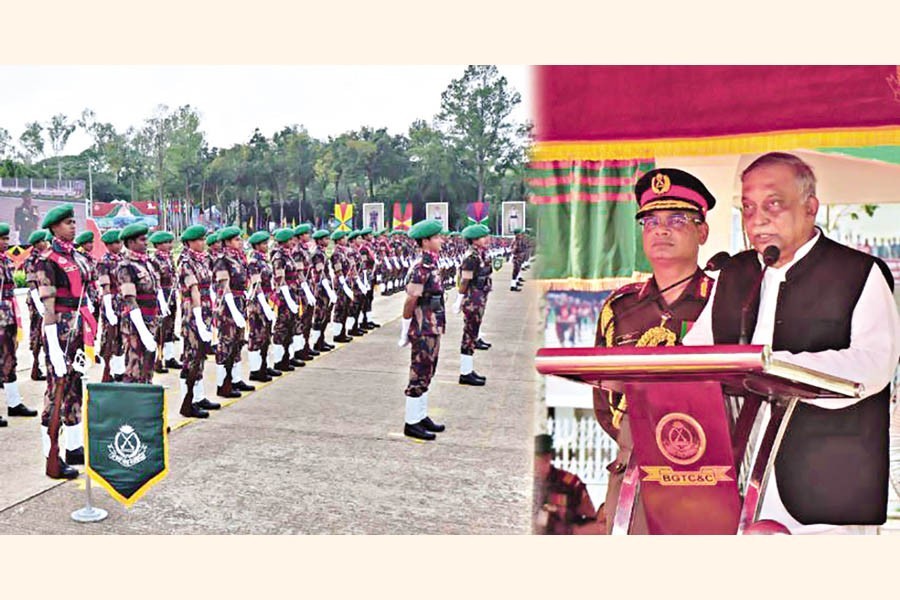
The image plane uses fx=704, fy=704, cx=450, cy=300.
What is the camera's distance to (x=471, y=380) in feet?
17.4

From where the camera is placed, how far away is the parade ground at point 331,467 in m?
3.45

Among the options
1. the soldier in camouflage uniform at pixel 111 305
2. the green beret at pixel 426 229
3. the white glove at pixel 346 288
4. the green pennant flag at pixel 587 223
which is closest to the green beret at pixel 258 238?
the soldier in camouflage uniform at pixel 111 305

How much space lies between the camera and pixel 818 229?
2.82 m

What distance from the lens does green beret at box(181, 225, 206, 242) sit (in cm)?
520

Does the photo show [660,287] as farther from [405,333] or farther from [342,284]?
[342,284]

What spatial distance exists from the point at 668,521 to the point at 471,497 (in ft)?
3.64

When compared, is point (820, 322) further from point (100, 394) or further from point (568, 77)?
point (100, 394)

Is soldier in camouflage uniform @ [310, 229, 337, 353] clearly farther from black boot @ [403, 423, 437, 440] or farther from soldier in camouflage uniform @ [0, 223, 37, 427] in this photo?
black boot @ [403, 423, 437, 440]

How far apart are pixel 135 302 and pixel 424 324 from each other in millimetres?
1870

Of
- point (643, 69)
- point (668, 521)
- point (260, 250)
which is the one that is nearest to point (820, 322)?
point (668, 521)

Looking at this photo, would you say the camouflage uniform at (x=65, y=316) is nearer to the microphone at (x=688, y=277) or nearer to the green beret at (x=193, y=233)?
the green beret at (x=193, y=233)

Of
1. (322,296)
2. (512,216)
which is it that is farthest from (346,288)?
(512,216)

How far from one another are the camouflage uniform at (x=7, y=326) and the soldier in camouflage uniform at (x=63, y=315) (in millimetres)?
1669

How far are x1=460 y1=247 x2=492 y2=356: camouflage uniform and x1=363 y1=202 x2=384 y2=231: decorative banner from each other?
44.9 inches
